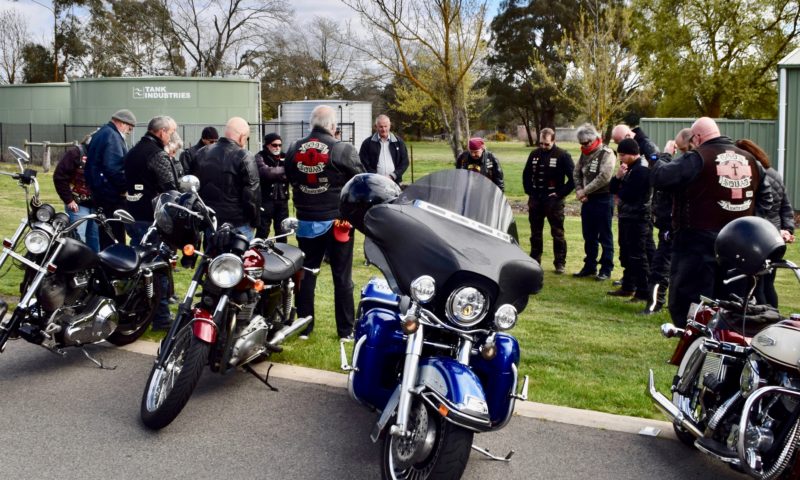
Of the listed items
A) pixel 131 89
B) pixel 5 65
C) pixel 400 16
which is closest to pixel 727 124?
pixel 400 16

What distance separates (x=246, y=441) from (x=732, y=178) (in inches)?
162

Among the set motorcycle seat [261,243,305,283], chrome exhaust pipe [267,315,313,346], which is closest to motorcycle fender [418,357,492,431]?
motorcycle seat [261,243,305,283]

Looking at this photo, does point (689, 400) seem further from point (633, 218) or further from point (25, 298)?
point (633, 218)

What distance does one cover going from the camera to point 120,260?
6363 millimetres

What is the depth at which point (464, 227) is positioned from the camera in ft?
14.0

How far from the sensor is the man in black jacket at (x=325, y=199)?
702 cm

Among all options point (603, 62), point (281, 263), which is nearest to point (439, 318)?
point (281, 263)

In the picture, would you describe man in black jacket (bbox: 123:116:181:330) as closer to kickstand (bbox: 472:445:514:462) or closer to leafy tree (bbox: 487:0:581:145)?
kickstand (bbox: 472:445:514:462)

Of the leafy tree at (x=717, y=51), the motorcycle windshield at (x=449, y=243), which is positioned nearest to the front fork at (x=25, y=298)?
the motorcycle windshield at (x=449, y=243)

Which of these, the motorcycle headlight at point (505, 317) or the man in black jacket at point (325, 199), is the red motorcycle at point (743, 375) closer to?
the motorcycle headlight at point (505, 317)

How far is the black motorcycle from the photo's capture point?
5.93 m

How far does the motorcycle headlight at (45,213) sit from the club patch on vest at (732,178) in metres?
4.92

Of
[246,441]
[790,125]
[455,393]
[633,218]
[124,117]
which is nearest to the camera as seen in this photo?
[455,393]

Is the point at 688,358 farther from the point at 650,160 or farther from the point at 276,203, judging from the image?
the point at 276,203
